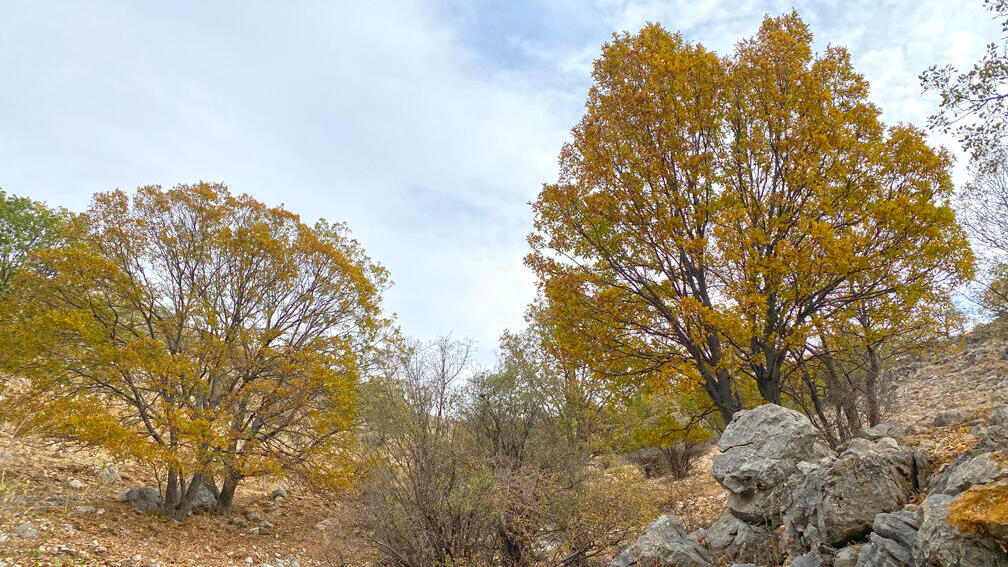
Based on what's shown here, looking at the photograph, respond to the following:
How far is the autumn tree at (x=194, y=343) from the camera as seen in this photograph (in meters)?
11.0

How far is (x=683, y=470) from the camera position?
15828 millimetres

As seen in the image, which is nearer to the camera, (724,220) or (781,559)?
(781,559)

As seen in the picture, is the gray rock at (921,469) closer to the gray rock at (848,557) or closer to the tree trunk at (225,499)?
the gray rock at (848,557)

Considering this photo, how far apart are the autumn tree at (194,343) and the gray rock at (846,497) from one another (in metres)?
10.9

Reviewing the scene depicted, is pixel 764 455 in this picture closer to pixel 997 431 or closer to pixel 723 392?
pixel 997 431

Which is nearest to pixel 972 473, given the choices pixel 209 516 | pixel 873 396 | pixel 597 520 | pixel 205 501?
pixel 597 520

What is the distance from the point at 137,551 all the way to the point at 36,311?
6.06 meters

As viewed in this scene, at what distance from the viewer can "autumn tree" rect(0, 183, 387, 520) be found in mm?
10969

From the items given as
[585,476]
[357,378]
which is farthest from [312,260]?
[585,476]

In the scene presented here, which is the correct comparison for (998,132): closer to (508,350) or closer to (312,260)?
(508,350)

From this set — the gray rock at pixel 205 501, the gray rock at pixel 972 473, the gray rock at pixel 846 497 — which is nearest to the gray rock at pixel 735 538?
the gray rock at pixel 846 497

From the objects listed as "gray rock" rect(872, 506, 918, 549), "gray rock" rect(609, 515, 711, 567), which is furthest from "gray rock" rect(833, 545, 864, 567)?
"gray rock" rect(609, 515, 711, 567)

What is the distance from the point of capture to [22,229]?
824 inches

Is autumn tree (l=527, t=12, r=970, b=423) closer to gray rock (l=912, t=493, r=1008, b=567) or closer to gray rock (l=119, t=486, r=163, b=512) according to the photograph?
gray rock (l=912, t=493, r=1008, b=567)
